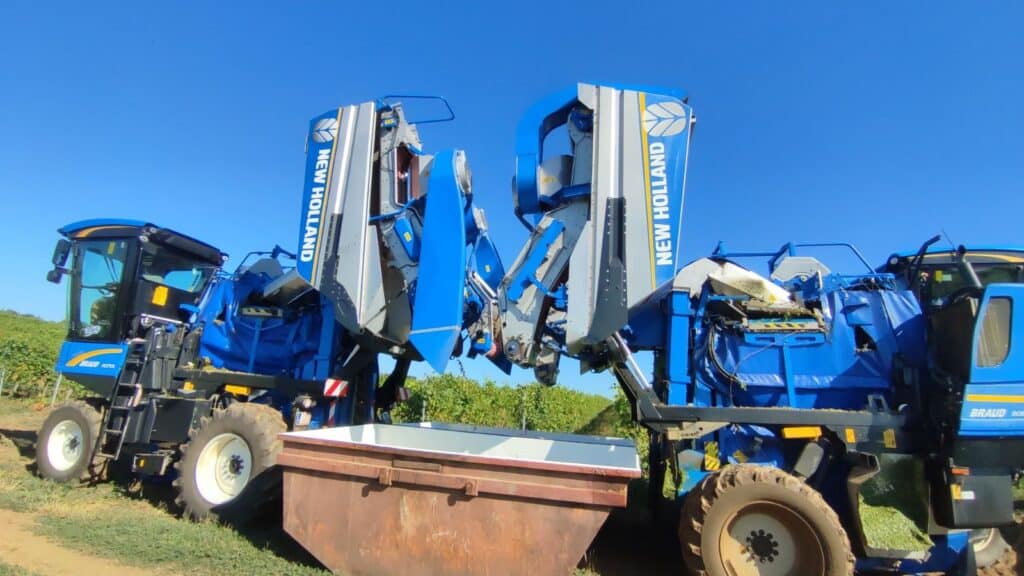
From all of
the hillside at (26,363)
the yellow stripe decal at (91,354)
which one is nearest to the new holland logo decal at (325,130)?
the yellow stripe decal at (91,354)

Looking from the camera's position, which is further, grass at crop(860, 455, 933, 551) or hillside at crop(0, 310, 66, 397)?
hillside at crop(0, 310, 66, 397)

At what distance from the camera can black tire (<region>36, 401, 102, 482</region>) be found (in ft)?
24.9

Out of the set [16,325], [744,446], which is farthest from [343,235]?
[16,325]

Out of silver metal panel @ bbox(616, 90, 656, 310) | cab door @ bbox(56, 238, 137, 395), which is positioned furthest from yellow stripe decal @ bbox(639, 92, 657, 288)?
cab door @ bbox(56, 238, 137, 395)

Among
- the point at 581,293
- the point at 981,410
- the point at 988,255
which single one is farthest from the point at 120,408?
the point at 988,255

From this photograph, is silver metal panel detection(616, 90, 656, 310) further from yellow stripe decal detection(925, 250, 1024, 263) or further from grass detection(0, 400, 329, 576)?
grass detection(0, 400, 329, 576)

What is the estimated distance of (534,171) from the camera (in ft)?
17.7

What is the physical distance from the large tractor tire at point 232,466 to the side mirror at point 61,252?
3.90 m

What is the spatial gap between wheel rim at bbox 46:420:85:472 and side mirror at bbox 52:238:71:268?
2281 millimetres

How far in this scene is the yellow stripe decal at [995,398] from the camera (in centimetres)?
444

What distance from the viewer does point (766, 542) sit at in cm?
450

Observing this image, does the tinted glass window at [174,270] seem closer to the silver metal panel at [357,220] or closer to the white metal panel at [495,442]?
the silver metal panel at [357,220]

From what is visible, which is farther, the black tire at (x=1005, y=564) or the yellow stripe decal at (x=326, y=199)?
the yellow stripe decal at (x=326, y=199)

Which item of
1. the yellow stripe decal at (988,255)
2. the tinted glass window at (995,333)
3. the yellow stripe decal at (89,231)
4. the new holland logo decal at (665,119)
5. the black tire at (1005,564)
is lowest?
the black tire at (1005,564)
